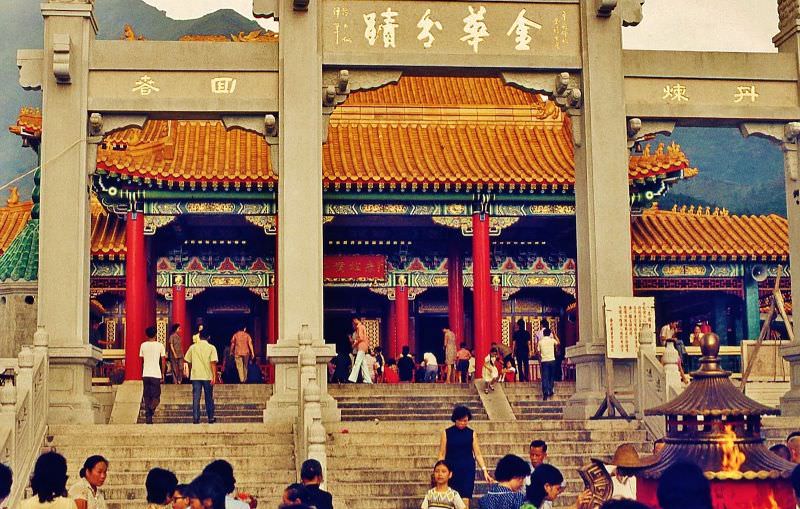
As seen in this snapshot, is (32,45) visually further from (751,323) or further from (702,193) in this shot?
(751,323)

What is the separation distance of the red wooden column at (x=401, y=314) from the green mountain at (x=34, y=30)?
33.7m

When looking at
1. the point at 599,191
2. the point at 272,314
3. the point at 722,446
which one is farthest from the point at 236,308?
the point at 722,446

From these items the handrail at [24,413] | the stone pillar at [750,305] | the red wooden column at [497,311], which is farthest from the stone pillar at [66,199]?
the stone pillar at [750,305]

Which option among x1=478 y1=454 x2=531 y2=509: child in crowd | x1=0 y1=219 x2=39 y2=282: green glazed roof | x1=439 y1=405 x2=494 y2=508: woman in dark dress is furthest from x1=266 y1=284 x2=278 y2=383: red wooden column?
x1=478 y1=454 x2=531 y2=509: child in crowd

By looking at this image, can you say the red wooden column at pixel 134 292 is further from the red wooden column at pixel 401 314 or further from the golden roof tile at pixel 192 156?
the red wooden column at pixel 401 314

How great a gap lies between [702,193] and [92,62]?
3689cm

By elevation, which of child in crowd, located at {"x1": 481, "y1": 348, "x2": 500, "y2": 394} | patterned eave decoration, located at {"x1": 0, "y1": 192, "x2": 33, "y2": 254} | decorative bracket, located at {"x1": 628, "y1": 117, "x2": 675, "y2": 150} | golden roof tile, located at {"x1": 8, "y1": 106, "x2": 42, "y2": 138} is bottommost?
child in crowd, located at {"x1": 481, "y1": 348, "x2": 500, "y2": 394}

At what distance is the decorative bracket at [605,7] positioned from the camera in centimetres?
1543

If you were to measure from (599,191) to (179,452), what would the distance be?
226 inches

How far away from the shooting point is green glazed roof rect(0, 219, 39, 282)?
17.7 m

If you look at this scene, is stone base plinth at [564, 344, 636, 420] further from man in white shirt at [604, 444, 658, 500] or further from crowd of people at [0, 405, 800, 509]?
man in white shirt at [604, 444, 658, 500]

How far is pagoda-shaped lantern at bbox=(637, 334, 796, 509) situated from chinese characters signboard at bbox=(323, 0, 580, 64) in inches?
391

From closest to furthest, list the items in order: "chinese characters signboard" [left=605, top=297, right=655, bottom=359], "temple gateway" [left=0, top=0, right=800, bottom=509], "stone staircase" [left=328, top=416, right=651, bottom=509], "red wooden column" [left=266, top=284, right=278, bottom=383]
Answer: "stone staircase" [left=328, top=416, right=651, bottom=509], "temple gateway" [left=0, top=0, right=800, bottom=509], "chinese characters signboard" [left=605, top=297, right=655, bottom=359], "red wooden column" [left=266, top=284, right=278, bottom=383]

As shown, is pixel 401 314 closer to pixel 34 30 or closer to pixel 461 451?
pixel 461 451
